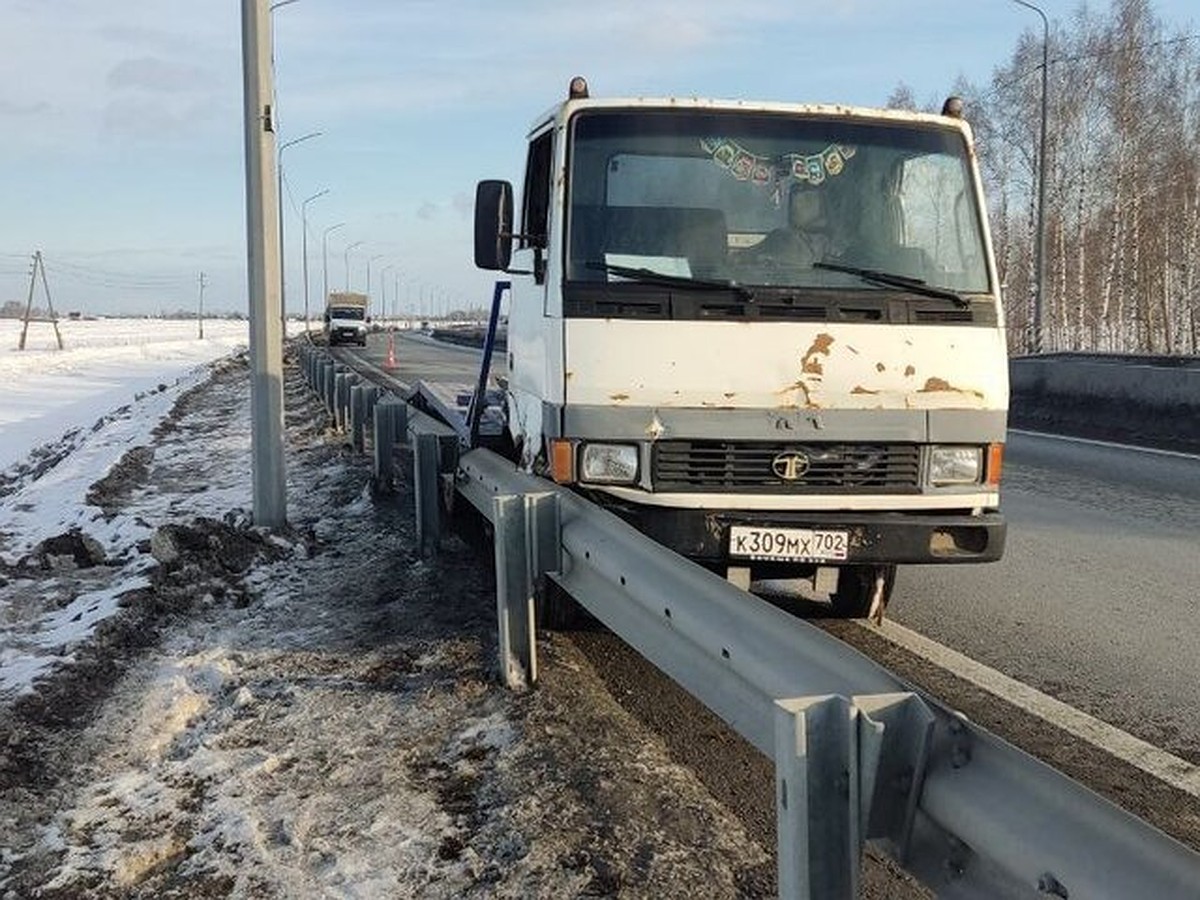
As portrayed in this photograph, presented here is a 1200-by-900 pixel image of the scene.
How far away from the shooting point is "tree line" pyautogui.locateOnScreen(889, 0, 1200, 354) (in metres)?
39.0

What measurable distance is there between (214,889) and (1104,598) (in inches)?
203

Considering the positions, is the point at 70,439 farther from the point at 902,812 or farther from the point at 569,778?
the point at 902,812

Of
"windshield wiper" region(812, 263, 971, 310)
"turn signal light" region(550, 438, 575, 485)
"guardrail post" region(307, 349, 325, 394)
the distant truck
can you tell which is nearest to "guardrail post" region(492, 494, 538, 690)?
"turn signal light" region(550, 438, 575, 485)

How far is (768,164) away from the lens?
5.23m

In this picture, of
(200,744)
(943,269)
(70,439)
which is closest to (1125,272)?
(70,439)

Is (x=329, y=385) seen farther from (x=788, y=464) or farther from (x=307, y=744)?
(x=307, y=744)

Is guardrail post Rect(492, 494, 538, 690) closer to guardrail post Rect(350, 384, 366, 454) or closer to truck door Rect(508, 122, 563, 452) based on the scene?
truck door Rect(508, 122, 563, 452)

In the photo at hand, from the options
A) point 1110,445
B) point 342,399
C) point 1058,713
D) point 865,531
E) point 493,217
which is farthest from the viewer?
point 342,399

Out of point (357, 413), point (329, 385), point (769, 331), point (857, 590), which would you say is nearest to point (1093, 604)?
point (857, 590)

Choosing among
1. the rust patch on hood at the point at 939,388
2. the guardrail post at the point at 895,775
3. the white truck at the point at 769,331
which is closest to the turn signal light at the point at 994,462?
the white truck at the point at 769,331

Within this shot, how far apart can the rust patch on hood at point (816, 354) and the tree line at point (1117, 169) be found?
35.1 m

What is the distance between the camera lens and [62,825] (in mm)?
3498

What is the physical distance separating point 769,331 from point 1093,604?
2.84 m

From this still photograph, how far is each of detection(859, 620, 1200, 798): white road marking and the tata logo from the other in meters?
1.17
